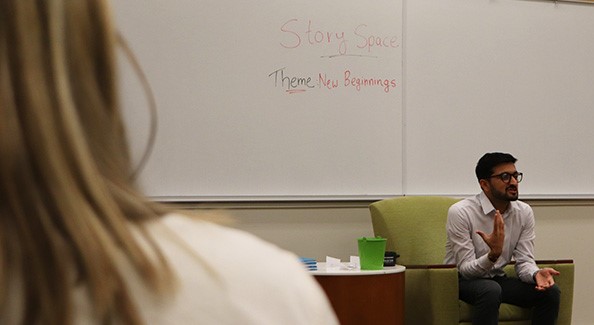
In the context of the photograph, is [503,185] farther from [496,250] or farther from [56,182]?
[56,182]

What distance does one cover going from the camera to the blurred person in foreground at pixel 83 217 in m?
0.64

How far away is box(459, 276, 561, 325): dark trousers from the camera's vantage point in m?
4.89

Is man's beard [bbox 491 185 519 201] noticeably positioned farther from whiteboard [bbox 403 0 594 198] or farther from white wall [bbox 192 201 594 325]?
white wall [bbox 192 201 594 325]

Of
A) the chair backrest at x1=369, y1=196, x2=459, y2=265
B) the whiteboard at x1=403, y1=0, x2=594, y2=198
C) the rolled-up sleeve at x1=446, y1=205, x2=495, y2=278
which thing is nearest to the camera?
the rolled-up sleeve at x1=446, y1=205, x2=495, y2=278

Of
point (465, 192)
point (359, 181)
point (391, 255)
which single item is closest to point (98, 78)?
point (391, 255)

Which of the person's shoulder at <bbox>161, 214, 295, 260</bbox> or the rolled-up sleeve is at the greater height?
the person's shoulder at <bbox>161, 214, 295, 260</bbox>

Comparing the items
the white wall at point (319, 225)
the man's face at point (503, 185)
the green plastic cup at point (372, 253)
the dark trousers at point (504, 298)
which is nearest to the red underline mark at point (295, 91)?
the white wall at point (319, 225)

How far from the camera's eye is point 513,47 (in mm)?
5980

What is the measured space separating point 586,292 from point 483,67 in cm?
174

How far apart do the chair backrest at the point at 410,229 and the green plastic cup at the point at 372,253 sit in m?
0.55

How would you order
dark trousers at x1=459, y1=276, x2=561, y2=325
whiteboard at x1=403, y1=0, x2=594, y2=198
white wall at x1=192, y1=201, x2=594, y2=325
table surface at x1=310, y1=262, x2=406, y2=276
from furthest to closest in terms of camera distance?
whiteboard at x1=403, y1=0, x2=594, y2=198, white wall at x1=192, y1=201, x2=594, y2=325, dark trousers at x1=459, y1=276, x2=561, y2=325, table surface at x1=310, y1=262, x2=406, y2=276

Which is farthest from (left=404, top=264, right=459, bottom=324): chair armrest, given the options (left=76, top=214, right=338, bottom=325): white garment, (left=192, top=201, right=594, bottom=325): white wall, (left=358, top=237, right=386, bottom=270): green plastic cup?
(left=76, top=214, right=338, bottom=325): white garment

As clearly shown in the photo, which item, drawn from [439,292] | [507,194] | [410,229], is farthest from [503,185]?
[439,292]

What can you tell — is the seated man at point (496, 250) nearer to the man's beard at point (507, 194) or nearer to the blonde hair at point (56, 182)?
the man's beard at point (507, 194)
